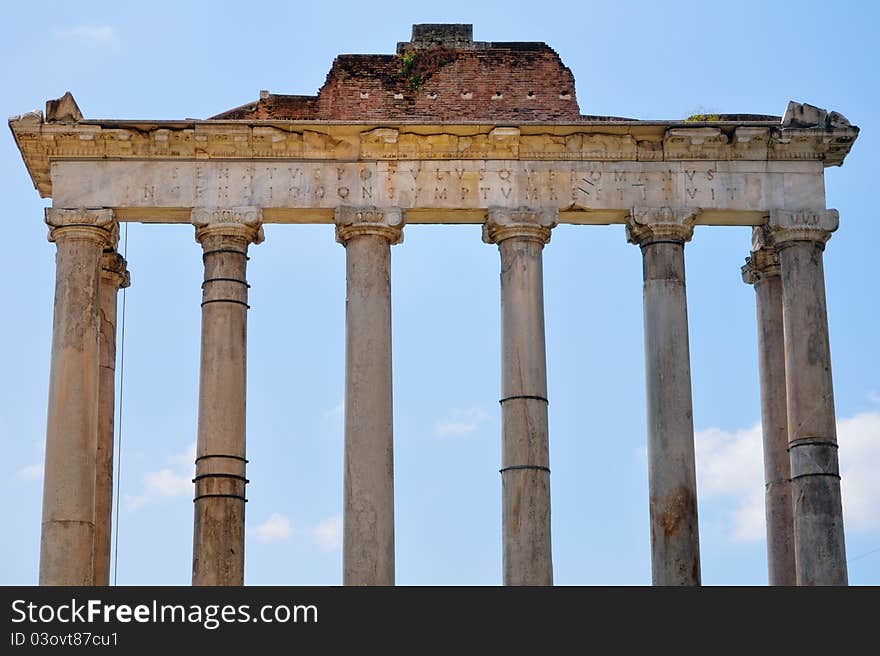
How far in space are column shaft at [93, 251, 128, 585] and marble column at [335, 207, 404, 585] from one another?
369 cm

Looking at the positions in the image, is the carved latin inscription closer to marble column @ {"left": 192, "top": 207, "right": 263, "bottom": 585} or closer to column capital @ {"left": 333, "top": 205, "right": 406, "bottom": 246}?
column capital @ {"left": 333, "top": 205, "right": 406, "bottom": 246}

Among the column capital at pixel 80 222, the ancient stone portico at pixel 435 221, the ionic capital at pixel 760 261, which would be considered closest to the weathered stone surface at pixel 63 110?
the ancient stone portico at pixel 435 221

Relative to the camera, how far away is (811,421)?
28.2 metres

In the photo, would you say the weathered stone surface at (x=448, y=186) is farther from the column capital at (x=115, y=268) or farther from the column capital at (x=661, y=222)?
the column capital at (x=115, y=268)

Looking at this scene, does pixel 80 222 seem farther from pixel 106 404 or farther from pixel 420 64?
pixel 420 64

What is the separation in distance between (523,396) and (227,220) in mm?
5022

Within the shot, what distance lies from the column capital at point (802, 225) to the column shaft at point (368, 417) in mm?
5743

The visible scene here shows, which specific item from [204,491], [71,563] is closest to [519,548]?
[204,491]

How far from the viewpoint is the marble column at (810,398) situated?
27.7 meters

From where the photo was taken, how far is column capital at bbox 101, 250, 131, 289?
2973cm

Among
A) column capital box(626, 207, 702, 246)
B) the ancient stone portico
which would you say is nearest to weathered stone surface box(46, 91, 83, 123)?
the ancient stone portico

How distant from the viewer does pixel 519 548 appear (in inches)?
1084

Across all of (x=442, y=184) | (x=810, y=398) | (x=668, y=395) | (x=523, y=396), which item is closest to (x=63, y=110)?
(x=442, y=184)
